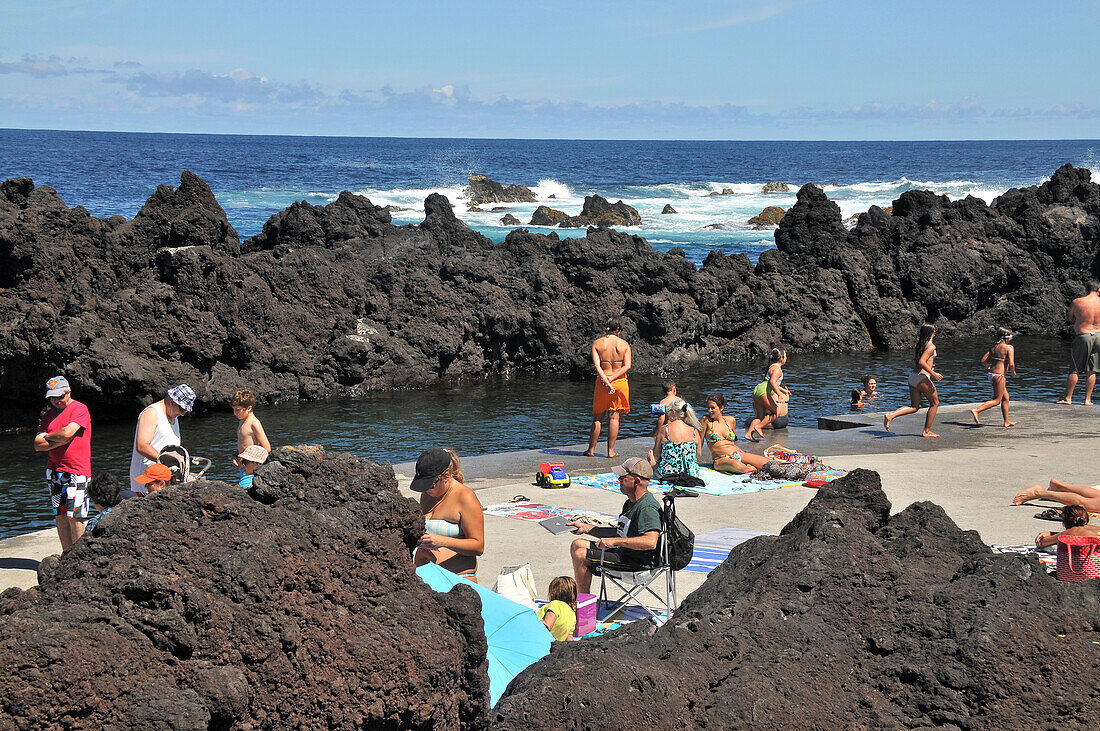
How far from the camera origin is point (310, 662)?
329 cm

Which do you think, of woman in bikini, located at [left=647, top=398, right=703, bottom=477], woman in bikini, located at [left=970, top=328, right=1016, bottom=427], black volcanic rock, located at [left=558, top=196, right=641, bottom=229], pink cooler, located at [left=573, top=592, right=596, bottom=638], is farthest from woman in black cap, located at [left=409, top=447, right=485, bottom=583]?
black volcanic rock, located at [left=558, top=196, right=641, bottom=229]

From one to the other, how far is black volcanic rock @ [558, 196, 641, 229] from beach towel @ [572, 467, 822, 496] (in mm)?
42198

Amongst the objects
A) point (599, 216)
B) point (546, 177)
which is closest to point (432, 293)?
point (599, 216)

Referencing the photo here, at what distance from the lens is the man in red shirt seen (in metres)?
7.62

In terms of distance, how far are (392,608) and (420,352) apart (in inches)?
639

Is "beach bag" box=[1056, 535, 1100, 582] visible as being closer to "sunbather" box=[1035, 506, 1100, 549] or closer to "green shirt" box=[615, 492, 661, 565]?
"sunbather" box=[1035, 506, 1100, 549]

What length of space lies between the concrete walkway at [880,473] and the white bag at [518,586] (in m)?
0.66

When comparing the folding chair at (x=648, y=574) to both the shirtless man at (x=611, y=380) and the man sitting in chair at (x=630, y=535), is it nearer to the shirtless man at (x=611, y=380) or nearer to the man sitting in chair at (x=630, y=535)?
the man sitting in chair at (x=630, y=535)

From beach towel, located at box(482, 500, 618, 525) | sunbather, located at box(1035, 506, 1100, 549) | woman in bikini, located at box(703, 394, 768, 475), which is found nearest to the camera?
sunbather, located at box(1035, 506, 1100, 549)

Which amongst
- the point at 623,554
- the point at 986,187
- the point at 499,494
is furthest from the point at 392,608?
the point at 986,187

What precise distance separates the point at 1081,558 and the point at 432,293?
51.7ft

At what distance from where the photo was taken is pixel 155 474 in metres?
6.80

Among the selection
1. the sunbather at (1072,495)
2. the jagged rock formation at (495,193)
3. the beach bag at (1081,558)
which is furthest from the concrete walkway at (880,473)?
the jagged rock formation at (495,193)

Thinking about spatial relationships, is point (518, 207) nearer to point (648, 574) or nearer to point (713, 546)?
point (713, 546)
